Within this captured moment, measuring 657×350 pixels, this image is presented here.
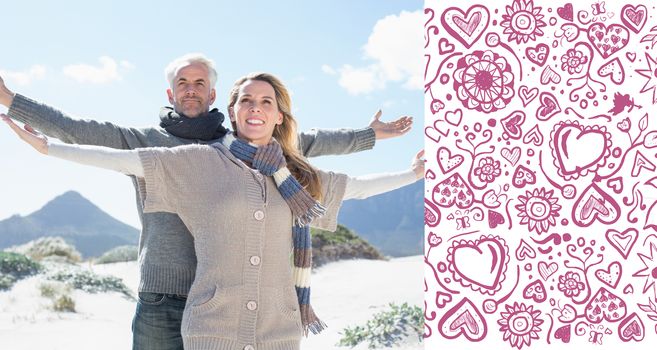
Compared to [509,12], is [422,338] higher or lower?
lower

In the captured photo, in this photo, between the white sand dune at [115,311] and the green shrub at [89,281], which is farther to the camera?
the green shrub at [89,281]

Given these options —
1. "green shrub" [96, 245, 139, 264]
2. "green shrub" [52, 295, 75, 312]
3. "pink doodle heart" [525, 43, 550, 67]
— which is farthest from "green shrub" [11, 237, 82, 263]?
"pink doodle heart" [525, 43, 550, 67]

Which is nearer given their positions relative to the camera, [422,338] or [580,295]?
[580,295]

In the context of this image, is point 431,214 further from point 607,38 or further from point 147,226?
point 147,226

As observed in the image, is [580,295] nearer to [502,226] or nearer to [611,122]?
[502,226]

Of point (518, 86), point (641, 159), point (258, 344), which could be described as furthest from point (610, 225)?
point (258, 344)

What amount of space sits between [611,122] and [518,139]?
600 millimetres

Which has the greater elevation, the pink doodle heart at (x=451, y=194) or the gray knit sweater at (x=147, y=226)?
the gray knit sweater at (x=147, y=226)

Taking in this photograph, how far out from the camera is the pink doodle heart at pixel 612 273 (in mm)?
4285

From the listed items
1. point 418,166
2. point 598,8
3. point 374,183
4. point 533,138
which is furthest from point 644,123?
point 374,183

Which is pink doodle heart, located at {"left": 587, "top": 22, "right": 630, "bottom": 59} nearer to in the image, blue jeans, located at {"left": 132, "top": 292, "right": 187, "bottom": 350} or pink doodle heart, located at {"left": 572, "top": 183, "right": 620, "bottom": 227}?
pink doodle heart, located at {"left": 572, "top": 183, "right": 620, "bottom": 227}

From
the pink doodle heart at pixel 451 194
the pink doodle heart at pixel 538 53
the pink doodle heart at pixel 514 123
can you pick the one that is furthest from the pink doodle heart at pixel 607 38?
the pink doodle heart at pixel 451 194

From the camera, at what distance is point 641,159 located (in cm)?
432

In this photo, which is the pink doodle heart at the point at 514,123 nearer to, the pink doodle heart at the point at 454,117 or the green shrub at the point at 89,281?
the pink doodle heart at the point at 454,117
